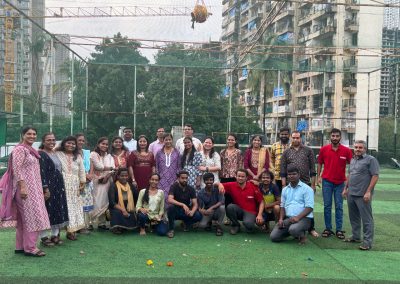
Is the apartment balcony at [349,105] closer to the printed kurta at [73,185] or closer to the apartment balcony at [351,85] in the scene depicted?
the apartment balcony at [351,85]

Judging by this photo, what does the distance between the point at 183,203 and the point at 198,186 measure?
18.9 inches

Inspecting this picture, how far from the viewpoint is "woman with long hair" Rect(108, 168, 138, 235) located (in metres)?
6.45

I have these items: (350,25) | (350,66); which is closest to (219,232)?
(350,66)

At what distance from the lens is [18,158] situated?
5090mm

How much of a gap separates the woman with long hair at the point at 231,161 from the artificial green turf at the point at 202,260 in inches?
37.5

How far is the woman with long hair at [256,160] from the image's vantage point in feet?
23.0

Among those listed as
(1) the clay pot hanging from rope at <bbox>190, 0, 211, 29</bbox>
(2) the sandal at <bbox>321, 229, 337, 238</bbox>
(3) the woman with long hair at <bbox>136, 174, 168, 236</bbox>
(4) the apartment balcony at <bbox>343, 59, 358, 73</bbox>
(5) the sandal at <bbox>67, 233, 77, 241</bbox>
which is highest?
(1) the clay pot hanging from rope at <bbox>190, 0, 211, 29</bbox>

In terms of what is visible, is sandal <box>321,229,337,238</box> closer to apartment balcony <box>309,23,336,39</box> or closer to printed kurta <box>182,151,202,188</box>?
printed kurta <box>182,151,202,188</box>

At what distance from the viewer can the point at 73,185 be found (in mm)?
6082

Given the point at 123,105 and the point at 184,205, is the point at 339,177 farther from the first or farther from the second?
the point at 123,105

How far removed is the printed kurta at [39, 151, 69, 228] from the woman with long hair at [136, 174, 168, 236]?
1.10 metres

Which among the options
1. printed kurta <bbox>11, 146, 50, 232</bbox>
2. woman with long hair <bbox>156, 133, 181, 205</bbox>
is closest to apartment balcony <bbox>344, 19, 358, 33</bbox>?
woman with long hair <bbox>156, 133, 181, 205</bbox>

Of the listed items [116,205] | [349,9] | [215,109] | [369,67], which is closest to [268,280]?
[116,205]

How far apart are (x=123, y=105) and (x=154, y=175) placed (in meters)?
18.8
